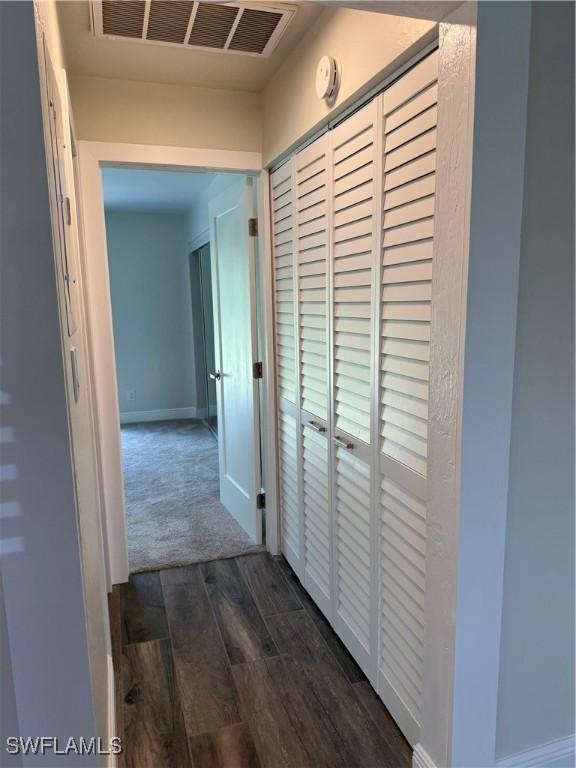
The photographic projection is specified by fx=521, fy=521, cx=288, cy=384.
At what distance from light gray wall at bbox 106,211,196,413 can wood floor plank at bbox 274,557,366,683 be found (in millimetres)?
3845

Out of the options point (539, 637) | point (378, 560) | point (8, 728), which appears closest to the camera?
point (8, 728)

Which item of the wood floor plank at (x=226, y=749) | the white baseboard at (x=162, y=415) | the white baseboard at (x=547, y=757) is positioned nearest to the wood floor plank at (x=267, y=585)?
the wood floor plank at (x=226, y=749)

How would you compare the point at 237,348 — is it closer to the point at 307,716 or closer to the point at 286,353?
the point at 286,353

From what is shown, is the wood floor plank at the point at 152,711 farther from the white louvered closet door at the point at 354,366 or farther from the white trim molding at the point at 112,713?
the white louvered closet door at the point at 354,366

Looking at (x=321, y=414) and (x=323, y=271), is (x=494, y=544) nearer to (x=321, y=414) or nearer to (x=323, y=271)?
(x=321, y=414)

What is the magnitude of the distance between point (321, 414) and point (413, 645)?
0.92 m

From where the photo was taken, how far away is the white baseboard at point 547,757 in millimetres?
1451

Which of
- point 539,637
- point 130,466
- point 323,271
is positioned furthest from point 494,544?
point 130,466

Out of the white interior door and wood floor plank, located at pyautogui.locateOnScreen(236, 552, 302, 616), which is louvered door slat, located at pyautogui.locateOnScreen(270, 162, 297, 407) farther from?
wood floor plank, located at pyautogui.locateOnScreen(236, 552, 302, 616)

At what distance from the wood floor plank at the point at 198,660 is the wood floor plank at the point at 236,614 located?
0.13 ft

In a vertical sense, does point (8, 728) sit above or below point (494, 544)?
below

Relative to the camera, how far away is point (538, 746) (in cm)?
148

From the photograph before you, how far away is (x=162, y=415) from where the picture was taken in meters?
6.28

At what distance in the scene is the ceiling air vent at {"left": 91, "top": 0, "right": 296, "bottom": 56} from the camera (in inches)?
67.5
